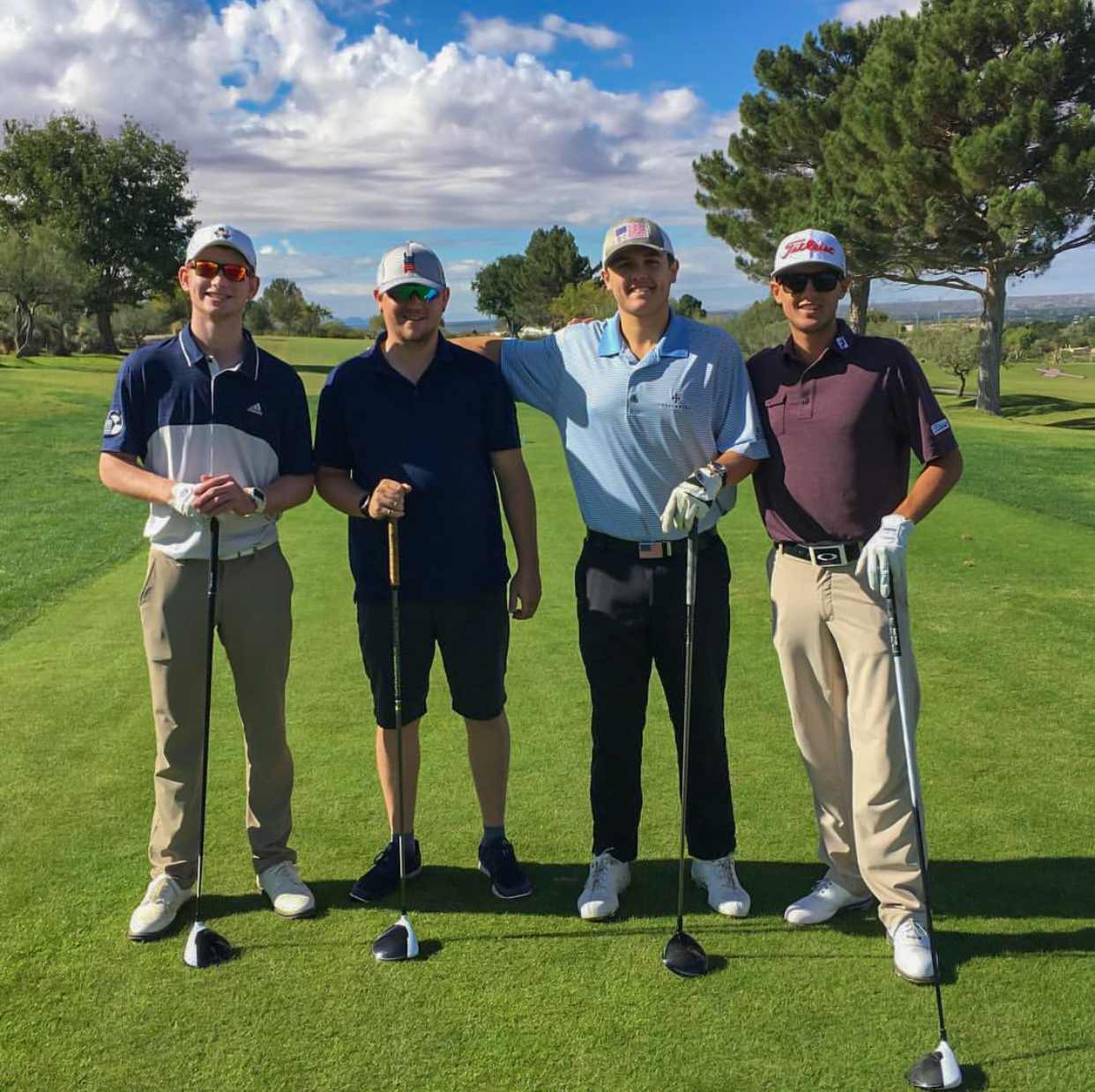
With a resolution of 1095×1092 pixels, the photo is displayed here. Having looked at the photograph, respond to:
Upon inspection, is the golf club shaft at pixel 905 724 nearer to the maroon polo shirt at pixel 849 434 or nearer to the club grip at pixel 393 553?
the maroon polo shirt at pixel 849 434

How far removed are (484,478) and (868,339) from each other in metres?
1.34

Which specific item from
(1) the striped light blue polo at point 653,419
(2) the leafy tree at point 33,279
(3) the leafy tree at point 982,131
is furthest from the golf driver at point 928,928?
(2) the leafy tree at point 33,279

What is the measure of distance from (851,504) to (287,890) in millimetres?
2196

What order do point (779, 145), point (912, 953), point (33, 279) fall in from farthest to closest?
point (33, 279), point (779, 145), point (912, 953)

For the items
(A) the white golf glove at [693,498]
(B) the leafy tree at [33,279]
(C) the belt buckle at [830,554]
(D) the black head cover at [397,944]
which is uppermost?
(B) the leafy tree at [33,279]

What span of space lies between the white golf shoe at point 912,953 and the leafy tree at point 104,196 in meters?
55.6

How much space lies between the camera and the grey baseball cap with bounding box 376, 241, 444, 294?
10.9ft

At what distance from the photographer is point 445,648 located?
364 centimetres

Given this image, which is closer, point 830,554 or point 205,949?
point 205,949

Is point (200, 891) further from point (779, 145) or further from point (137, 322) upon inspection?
point (137, 322)

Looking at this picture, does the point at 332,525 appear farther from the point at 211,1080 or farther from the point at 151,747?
the point at 211,1080

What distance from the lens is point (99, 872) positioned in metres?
3.51

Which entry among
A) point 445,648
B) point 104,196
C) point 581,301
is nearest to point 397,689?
point 445,648

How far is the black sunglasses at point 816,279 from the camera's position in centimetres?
332
